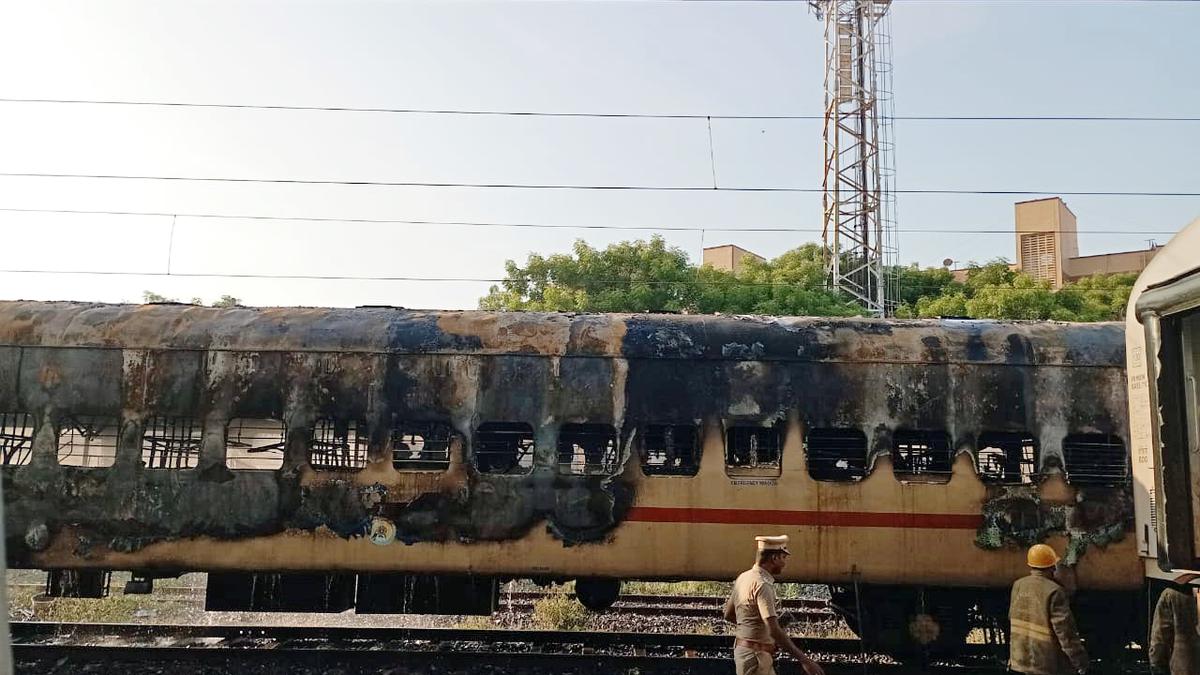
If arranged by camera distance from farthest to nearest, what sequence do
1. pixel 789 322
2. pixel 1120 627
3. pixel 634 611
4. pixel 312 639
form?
pixel 634 611, pixel 312 639, pixel 789 322, pixel 1120 627

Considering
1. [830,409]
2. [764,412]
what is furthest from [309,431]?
[830,409]

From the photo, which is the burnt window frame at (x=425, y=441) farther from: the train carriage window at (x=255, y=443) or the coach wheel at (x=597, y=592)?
the coach wheel at (x=597, y=592)

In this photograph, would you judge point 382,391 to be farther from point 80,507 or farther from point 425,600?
point 80,507

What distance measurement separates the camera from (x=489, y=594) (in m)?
8.91

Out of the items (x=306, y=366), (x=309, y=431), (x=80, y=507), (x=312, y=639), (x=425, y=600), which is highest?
(x=306, y=366)

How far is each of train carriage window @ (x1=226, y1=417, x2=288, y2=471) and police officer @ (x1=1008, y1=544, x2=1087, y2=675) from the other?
6.30 m

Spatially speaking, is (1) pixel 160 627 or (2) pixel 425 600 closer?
(2) pixel 425 600

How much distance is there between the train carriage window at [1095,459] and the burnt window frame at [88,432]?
873 centimetres

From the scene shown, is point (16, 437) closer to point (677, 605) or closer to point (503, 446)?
point (503, 446)

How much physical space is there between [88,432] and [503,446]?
13.0 ft

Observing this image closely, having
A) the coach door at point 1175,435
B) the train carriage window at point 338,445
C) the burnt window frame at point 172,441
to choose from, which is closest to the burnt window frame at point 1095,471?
the coach door at point 1175,435

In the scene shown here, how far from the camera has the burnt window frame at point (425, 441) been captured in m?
8.55

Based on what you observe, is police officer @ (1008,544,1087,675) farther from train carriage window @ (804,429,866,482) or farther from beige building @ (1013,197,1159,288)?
beige building @ (1013,197,1159,288)

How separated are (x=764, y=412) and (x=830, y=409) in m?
0.61
